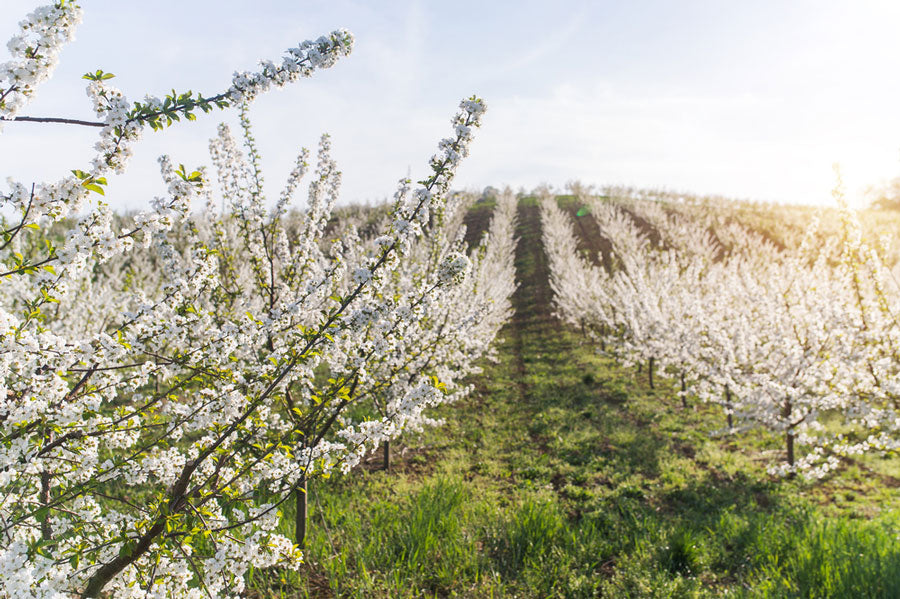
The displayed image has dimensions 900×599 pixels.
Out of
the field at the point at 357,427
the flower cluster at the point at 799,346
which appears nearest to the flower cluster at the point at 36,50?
the field at the point at 357,427

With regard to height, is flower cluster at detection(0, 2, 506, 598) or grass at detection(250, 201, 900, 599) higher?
flower cluster at detection(0, 2, 506, 598)

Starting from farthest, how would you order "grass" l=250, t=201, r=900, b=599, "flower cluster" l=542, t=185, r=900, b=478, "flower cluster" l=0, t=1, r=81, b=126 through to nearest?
"flower cluster" l=542, t=185, r=900, b=478
"grass" l=250, t=201, r=900, b=599
"flower cluster" l=0, t=1, r=81, b=126

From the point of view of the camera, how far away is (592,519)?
6480mm

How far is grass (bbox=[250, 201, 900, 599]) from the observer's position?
15.8 ft

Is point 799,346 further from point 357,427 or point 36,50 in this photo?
point 36,50

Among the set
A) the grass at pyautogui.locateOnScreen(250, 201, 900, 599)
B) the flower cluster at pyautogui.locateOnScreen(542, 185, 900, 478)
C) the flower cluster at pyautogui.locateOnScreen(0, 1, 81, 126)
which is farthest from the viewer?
the flower cluster at pyautogui.locateOnScreen(542, 185, 900, 478)

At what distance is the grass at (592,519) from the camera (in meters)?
4.82

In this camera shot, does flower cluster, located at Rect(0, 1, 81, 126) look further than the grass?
No

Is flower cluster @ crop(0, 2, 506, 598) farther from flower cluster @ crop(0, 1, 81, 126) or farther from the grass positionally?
the grass

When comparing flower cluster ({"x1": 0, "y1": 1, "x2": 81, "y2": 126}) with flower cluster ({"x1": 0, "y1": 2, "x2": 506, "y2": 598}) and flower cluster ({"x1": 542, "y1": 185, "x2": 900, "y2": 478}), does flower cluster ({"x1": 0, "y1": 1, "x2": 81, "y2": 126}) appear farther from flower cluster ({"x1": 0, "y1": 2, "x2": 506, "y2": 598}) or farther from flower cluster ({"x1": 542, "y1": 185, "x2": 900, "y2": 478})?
flower cluster ({"x1": 542, "y1": 185, "x2": 900, "y2": 478})

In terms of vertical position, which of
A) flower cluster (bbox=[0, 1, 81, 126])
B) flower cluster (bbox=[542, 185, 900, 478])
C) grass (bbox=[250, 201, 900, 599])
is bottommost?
grass (bbox=[250, 201, 900, 599])

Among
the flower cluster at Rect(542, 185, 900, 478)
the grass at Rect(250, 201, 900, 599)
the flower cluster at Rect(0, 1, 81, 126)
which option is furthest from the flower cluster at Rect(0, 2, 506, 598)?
the flower cluster at Rect(542, 185, 900, 478)

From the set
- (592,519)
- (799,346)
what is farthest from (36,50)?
(799,346)

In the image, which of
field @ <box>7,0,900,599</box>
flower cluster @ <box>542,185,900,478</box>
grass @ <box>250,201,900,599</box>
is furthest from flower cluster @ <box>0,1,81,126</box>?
flower cluster @ <box>542,185,900,478</box>
